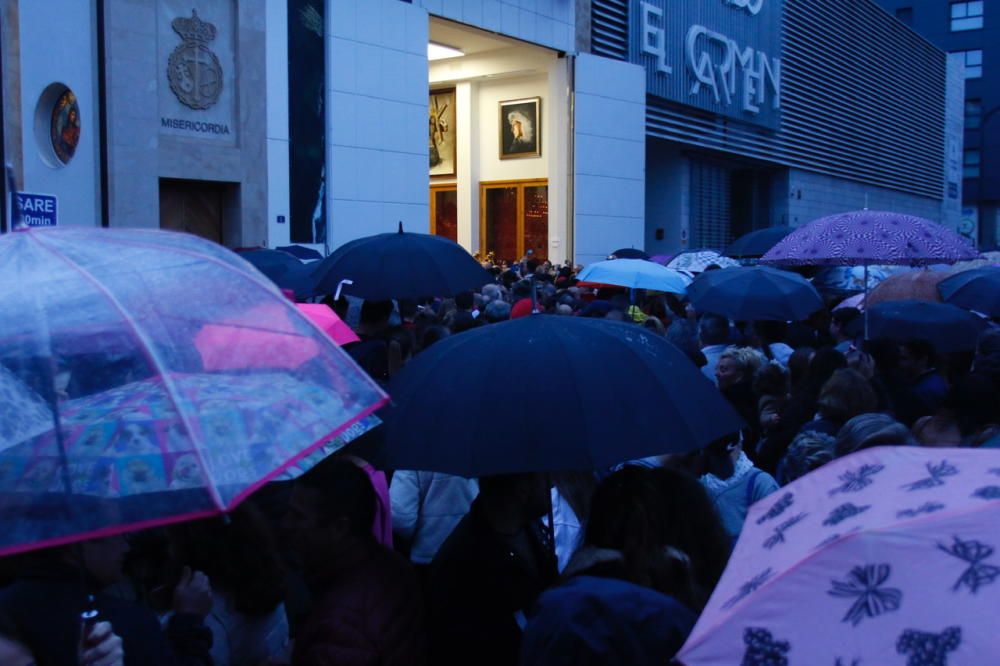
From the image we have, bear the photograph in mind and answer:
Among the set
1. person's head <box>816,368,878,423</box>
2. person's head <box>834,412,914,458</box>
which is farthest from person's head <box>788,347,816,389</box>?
person's head <box>834,412,914,458</box>

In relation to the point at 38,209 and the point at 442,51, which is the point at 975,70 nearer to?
the point at 442,51

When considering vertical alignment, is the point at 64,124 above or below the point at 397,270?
above

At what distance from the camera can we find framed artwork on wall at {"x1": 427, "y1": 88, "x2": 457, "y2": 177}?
25.8 metres

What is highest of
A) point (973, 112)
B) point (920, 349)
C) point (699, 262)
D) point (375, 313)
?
point (973, 112)

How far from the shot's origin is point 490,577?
2988 mm

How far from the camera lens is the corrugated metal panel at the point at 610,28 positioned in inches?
970

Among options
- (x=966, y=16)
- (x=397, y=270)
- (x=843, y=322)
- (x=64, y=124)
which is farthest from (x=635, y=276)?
(x=966, y=16)

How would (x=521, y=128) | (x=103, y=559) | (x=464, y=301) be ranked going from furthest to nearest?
1. (x=521, y=128)
2. (x=464, y=301)
3. (x=103, y=559)

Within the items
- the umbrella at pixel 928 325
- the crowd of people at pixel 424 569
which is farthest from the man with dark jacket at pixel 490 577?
the umbrella at pixel 928 325

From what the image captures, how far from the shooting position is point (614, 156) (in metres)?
25.1

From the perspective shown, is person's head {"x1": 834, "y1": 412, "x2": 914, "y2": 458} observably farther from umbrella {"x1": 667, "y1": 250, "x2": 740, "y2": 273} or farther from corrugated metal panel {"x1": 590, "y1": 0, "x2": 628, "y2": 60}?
corrugated metal panel {"x1": 590, "y1": 0, "x2": 628, "y2": 60}

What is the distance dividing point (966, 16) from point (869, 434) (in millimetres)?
66273

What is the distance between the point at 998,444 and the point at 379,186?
15486 millimetres

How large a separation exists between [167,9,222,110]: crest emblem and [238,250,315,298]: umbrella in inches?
288
